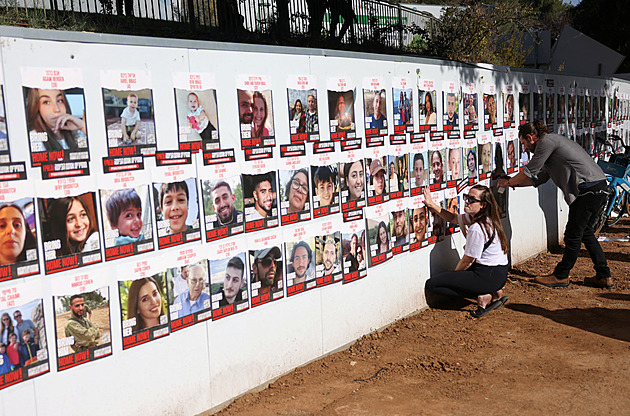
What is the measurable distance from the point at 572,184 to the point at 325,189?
379cm

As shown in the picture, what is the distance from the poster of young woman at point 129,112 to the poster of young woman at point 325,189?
1.64 metres

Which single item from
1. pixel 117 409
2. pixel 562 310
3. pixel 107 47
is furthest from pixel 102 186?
pixel 562 310

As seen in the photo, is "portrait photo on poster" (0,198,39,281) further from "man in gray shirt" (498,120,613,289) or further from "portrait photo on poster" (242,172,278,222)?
"man in gray shirt" (498,120,613,289)

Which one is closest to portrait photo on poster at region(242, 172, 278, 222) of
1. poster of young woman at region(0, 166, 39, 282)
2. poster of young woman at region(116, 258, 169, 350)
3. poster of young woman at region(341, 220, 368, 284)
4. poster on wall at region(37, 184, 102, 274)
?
poster of young woman at region(116, 258, 169, 350)

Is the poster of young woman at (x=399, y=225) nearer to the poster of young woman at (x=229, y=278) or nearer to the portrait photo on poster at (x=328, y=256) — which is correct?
the portrait photo on poster at (x=328, y=256)

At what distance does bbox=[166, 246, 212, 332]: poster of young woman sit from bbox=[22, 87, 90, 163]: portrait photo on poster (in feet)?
3.06

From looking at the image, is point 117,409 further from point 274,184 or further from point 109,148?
point 274,184

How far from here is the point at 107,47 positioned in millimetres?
3613

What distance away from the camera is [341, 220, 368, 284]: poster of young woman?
5.54 meters

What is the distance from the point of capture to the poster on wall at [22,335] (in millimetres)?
3197

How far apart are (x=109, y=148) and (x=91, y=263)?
2.19 feet

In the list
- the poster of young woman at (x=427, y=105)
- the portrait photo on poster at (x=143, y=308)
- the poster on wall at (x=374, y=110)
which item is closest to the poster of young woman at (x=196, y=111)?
the portrait photo on poster at (x=143, y=308)

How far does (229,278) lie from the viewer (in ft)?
14.6

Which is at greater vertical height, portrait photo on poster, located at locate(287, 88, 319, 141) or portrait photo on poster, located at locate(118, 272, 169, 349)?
portrait photo on poster, located at locate(287, 88, 319, 141)
